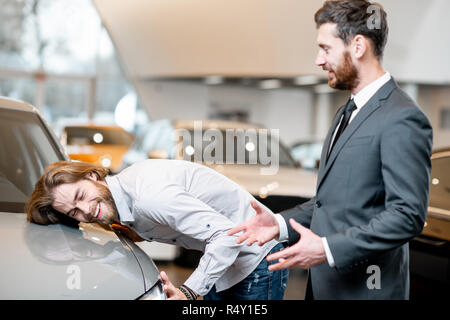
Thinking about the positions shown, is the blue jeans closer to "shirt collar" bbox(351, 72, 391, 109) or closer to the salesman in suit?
the salesman in suit

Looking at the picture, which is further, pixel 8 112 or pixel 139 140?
pixel 139 140

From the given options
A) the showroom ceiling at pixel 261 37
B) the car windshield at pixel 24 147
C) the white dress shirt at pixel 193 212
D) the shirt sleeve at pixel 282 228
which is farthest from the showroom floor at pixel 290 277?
the showroom ceiling at pixel 261 37

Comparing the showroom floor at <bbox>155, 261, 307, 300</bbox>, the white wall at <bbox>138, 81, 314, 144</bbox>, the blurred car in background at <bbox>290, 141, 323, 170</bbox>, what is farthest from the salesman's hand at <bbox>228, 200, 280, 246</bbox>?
the white wall at <bbox>138, 81, 314, 144</bbox>

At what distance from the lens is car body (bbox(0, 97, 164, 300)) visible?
1.92m

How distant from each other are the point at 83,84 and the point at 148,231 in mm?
19446

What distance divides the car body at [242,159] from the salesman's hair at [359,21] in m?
3.12

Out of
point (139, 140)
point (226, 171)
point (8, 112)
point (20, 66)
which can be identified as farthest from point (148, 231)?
point (20, 66)

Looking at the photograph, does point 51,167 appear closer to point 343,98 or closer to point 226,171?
point 226,171

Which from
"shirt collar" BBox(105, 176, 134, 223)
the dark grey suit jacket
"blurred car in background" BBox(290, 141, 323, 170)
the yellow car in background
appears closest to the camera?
the dark grey suit jacket

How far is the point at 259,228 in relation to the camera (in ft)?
6.82

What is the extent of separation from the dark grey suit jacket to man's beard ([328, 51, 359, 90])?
89mm

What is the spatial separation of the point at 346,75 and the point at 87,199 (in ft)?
3.72

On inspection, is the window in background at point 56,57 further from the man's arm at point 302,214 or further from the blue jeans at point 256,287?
the man's arm at point 302,214

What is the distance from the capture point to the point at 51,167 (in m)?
2.40
